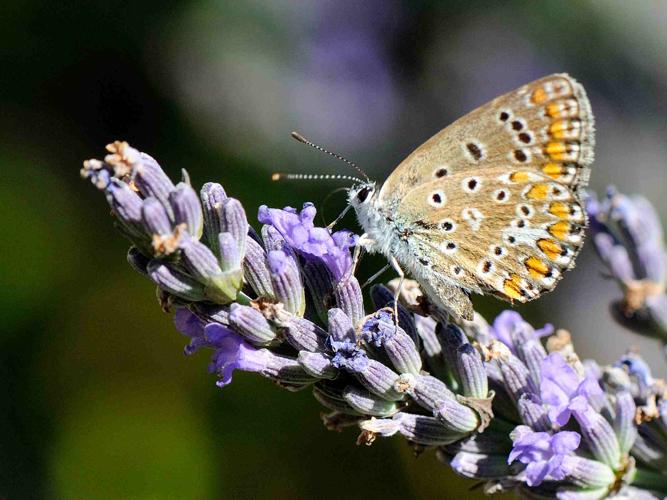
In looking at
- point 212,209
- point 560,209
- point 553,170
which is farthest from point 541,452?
point 212,209

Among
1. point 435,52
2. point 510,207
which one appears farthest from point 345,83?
point 510,207

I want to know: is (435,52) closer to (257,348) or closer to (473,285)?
(473,285)

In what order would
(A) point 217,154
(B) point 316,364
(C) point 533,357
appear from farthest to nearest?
1. (A) point 217,154
2. (C) point 533,357
3. (B) point 316,364

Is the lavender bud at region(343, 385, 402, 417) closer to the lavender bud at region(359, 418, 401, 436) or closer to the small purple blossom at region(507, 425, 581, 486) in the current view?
the lavender bud at region(359, 418, 401, 436)

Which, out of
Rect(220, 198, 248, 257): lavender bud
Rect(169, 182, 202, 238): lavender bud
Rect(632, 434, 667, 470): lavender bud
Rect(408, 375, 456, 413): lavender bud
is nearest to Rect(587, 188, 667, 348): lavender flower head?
Rect(632, 434, 667, 470): lavender bud

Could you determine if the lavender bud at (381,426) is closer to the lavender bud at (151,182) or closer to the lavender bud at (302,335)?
the lavender bud at (302,335)

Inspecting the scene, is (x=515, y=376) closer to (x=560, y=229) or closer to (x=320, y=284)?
(x=560, y=229)
